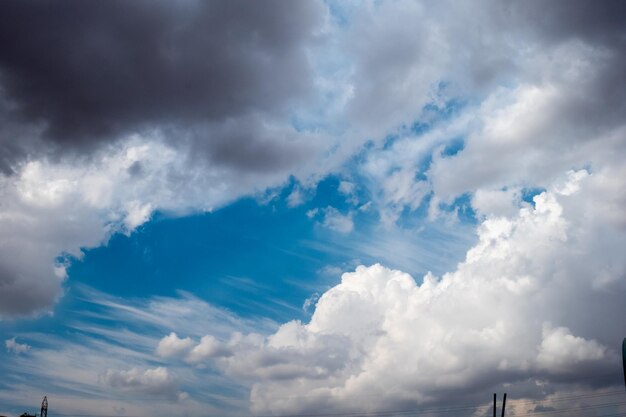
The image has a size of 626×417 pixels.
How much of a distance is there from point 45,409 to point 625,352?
11970 cm

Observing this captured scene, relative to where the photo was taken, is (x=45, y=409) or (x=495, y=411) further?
(x=45, y=409)

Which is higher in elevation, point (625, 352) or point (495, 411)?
point (625, 352)

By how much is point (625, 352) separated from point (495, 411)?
30.2 m

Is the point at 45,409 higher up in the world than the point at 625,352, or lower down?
lower down

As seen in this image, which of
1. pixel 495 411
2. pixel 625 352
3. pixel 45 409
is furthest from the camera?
pixel 45 409

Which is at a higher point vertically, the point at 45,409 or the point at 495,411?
the point at 495,411

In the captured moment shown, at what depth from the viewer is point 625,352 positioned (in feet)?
171

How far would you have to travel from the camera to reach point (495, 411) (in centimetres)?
7369

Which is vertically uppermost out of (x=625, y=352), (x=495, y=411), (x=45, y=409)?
(x=625, y=352)

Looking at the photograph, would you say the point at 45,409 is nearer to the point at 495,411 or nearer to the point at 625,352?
the point at 495,411

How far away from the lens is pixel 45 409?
302 feet

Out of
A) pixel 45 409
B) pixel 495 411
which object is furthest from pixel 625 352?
pixel 45 409

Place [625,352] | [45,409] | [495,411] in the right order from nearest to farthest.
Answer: [625,352] < [495,411] < [45,409]

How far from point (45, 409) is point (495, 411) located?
4072 inches
